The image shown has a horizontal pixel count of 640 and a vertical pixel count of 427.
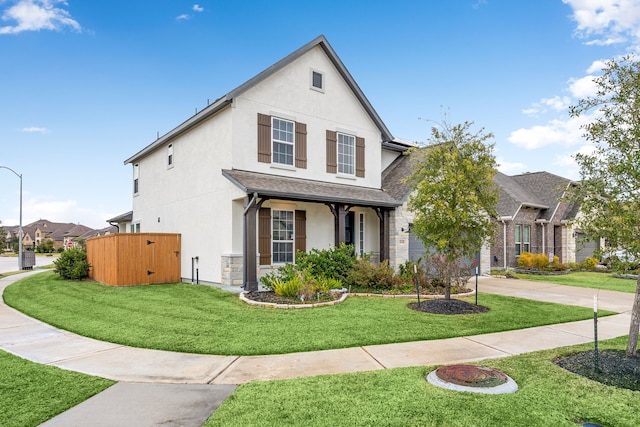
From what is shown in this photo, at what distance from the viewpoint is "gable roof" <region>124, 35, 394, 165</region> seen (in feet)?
41.6

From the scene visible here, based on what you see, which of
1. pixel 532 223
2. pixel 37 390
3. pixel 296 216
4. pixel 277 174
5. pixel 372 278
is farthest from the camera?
pixel 532 223

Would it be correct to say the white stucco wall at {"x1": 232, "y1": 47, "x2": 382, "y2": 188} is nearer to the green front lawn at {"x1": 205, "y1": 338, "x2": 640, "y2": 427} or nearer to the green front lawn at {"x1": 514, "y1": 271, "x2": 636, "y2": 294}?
the green front lawn at {"x1": 514, "y1": 271, "x2": 636, "y2": 294}

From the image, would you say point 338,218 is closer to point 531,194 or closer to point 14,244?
point 531,194

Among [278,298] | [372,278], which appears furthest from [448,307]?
[278,298]

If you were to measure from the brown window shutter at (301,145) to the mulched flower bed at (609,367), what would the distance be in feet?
34.7

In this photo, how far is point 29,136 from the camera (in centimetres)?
2028

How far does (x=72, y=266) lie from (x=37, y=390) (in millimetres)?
14067

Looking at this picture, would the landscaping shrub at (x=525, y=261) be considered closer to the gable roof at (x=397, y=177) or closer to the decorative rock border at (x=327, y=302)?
the gable roof at (x=397, y=177)

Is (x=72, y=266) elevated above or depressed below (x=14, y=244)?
above

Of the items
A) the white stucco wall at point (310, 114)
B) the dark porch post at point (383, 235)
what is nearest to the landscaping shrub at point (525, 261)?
the dark porch post at point (383, 235)

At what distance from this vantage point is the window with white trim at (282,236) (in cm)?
1352

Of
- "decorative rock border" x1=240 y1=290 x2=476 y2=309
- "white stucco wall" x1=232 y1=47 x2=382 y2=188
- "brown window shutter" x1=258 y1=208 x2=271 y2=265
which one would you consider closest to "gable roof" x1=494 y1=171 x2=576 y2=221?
"white stucco wall" x1=232 y1=47 x2=382 y2=188

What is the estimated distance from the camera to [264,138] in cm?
1333

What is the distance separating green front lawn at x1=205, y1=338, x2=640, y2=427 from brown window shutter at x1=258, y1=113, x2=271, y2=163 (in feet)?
32.4
